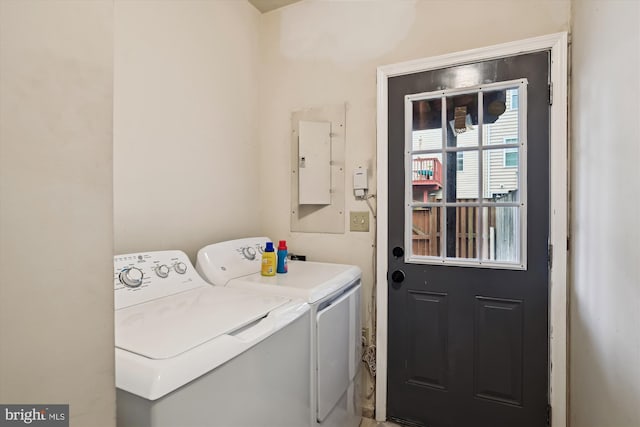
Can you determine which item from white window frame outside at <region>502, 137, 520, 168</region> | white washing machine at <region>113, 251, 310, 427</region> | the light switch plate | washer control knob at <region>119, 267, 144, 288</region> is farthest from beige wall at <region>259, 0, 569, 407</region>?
washer control knob at <region>119, 267, 144, 288</region>

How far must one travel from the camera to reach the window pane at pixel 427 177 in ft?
5.85

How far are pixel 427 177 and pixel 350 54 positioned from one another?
0.93 metres

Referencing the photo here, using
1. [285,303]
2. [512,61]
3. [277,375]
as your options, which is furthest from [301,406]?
[512,61]

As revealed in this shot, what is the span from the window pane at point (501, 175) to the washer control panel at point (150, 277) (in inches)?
59.5

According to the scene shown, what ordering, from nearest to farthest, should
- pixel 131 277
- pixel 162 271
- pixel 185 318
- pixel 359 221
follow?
pixel 185 318 → pixel 131 277 → pixel 162 271 → pixel 359 221

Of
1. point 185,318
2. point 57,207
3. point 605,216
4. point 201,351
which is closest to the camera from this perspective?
point 57,207

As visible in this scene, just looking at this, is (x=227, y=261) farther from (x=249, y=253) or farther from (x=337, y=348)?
(x=337, y=348)

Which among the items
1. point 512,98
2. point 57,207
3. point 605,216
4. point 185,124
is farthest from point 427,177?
point 57,207

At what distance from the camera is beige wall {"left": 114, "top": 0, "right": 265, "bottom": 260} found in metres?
1.43

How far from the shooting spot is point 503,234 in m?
1.65

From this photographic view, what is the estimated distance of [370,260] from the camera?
1962 mm

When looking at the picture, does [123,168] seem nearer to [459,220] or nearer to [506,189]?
[459,220]

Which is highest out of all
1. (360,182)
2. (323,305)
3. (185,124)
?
(185,124)

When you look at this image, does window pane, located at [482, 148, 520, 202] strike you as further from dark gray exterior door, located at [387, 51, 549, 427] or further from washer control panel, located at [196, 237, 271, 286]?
washer control panel, located at [196, 237, 271, 286]
